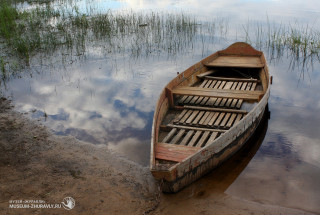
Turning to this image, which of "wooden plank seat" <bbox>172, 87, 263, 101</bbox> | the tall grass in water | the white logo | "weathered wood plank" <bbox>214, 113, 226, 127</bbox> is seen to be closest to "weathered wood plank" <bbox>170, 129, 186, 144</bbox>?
"weathered wood plank" <bbox>214, 113, 226, 127</bbox>

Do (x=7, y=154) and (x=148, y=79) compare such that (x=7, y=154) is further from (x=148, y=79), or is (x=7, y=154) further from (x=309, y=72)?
(x=309, y=72)

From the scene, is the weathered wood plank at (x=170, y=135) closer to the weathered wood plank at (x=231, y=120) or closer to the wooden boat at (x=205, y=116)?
the wooden boat at (x=205, y=116)

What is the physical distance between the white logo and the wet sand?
0.16 feet

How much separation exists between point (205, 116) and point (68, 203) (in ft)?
9.01

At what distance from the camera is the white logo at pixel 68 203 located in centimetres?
353

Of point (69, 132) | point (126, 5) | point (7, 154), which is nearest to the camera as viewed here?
point (7, 154)

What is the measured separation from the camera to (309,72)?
330 inches

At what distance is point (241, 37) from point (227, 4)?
289 inches

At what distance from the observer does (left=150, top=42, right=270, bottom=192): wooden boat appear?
3828 millimetres

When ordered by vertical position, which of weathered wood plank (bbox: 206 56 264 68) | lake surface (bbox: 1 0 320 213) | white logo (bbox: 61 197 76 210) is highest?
weathered wood plank (bbox: 206 56 264 68)

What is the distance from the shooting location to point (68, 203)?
3.59m

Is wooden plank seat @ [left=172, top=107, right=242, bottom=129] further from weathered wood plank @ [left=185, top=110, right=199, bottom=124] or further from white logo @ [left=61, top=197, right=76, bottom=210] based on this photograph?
white logo @ [left=61, top=197, right=76, bottom=210]

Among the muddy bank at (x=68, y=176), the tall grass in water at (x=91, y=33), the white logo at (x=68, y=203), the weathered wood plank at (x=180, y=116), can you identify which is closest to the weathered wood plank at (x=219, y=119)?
the weathered wood plank at (x=180, y=116)

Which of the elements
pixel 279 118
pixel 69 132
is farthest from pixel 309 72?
pixel 69 132
